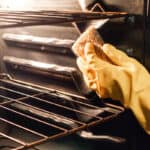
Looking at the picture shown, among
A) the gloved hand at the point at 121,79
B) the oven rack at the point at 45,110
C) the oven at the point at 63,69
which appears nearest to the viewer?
the gloved hand at the point at 121,79

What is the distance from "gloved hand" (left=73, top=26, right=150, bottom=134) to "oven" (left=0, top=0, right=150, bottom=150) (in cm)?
8

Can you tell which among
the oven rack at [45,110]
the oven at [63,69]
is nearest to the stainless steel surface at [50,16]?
the oven at [63,69]

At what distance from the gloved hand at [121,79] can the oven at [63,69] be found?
75mm

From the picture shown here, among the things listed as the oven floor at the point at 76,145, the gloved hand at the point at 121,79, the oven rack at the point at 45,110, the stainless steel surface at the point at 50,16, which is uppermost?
the stainless steel surface at the point at 50,16

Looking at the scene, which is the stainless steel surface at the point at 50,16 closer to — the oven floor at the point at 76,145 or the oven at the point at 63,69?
the oven at the point at 63,69

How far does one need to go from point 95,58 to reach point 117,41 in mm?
174

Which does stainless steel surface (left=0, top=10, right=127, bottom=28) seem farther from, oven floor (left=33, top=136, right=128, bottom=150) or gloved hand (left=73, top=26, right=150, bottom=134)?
oven floor (left=33, top=136, right=128, bottom=150)

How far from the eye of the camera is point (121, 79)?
99 centimetres

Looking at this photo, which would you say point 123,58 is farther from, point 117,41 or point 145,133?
point 145,133

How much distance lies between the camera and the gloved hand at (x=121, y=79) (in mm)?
984

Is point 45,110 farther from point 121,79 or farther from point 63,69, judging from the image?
point 121,79

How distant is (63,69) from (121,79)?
0.38m

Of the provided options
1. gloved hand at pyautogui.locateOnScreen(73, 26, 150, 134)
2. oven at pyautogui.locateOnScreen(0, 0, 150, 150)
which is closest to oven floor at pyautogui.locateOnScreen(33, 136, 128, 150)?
oven at pyautogui.locateOnScreen(0, 0, 150, 150)

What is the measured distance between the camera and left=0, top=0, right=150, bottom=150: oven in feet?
3.58
